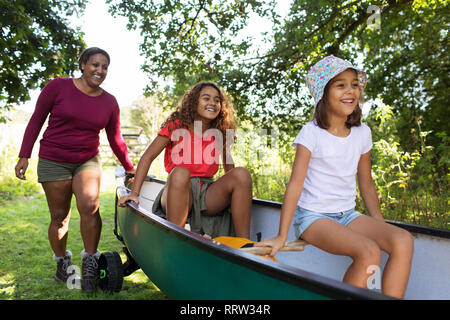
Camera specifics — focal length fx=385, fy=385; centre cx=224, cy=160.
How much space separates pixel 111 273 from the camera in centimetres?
286

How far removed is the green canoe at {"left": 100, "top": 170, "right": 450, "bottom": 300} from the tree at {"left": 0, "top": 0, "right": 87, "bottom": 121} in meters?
2.24

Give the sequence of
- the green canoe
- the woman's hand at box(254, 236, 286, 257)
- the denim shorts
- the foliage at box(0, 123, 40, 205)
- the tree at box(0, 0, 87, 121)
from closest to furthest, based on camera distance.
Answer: the green canoe
the woman's hand at box(254, 236, 286, 257)
the denim shorts
the tree at box(0, 0, 87, 121)
the foliage at box(0, 123, 40, 205)

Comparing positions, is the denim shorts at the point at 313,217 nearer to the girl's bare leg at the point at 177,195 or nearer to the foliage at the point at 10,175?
the girl's bare leg at the point at 177,195

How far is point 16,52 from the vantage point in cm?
448

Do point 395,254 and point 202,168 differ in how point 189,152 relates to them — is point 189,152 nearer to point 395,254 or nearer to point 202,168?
point 202,168

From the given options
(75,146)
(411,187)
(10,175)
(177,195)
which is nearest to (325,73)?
(177,195)

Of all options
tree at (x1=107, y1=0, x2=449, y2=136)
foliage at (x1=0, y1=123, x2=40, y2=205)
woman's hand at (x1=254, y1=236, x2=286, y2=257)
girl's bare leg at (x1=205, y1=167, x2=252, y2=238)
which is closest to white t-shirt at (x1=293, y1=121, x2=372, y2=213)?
woman's hand at (x1=254, y1=236, x2=286, y2=257)

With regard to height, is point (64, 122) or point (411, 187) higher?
point (64, 122)

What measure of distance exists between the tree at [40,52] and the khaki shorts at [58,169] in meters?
1.92

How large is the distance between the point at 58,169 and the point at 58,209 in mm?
355

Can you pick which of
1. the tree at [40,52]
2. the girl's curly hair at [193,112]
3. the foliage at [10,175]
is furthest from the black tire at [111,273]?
the foliage at [10,175]

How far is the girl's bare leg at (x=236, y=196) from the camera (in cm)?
278

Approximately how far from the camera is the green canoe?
133 centimetres

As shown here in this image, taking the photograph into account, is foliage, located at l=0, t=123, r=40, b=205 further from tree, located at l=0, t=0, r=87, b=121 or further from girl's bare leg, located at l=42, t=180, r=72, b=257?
girl's bare leg, located at l=42, t=180, r=72, b=257
